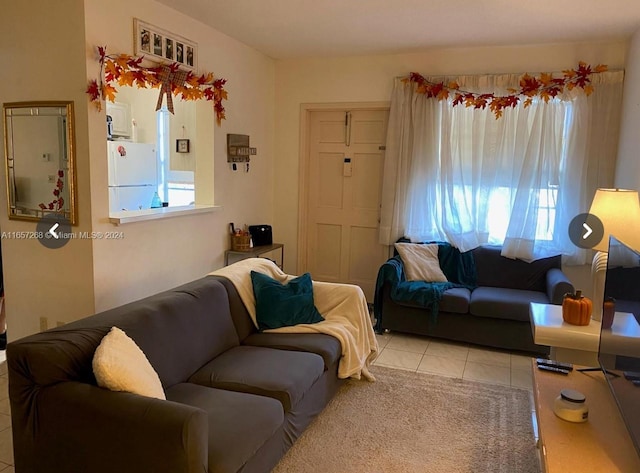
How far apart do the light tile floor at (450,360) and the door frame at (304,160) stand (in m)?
1.53

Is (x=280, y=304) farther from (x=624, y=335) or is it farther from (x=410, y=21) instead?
(x=410, y=21)

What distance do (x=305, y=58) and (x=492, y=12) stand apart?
6.98 ft

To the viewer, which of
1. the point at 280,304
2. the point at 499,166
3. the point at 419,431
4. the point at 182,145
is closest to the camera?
the point at 419,431

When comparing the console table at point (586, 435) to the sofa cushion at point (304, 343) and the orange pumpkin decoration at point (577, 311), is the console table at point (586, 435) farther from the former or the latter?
the sofa cushion at point (304, 343)

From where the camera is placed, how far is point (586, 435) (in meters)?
1.96

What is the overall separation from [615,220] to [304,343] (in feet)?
6.68

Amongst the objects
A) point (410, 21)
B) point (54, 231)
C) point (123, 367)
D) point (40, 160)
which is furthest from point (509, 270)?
point (40, 160)

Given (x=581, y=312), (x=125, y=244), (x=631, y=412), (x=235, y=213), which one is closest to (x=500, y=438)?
(x=581, y=312)

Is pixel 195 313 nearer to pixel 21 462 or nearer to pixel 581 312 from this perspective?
pixel 21 462

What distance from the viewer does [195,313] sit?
8.97 feet

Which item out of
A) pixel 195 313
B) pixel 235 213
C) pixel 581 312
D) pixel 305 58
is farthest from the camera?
pixel 305 58

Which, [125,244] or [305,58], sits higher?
[305,58]

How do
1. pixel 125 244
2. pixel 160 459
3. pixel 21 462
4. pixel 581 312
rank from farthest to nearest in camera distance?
pixel 125 244 → pixel 581 312 → pixel 21 462 → pixel 160 459

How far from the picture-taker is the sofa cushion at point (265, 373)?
8.03 ft
